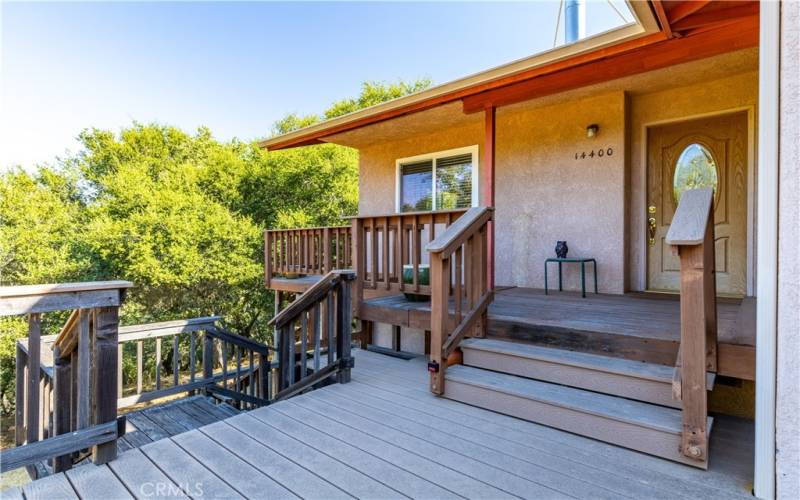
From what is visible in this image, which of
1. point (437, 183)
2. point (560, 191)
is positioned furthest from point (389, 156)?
point (560, 191)

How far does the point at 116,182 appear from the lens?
1253 cm

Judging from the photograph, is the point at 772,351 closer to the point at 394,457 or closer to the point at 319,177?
the point at 394,457

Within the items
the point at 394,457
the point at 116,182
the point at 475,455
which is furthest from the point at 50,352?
the point at 116,182

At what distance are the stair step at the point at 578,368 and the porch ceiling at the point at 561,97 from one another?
2.92m

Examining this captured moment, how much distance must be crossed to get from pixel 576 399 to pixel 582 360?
13.0 inches

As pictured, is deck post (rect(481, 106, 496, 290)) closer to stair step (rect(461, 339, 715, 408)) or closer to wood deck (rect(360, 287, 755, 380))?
wood deck (rect(360, 287, 755, 380))

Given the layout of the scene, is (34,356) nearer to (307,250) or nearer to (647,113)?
(307,250)

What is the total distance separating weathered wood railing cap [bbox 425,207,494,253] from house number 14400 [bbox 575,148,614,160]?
217 cm

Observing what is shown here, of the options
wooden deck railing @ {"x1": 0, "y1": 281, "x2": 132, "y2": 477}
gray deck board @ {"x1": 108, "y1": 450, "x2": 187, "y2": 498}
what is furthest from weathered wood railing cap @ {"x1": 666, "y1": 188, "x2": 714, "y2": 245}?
wooden deck railing @ {"x1": 0, "y1": 281, "x2": 132, "y2": 477}

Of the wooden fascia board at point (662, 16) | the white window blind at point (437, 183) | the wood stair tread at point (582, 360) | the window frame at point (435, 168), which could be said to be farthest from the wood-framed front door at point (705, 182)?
the wooden fascia board at point (662, 16)

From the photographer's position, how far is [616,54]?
10.3 ft

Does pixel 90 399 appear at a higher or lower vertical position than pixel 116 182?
lower

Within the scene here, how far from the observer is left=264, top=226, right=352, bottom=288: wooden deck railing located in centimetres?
625

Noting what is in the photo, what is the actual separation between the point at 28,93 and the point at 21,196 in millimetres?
4091
